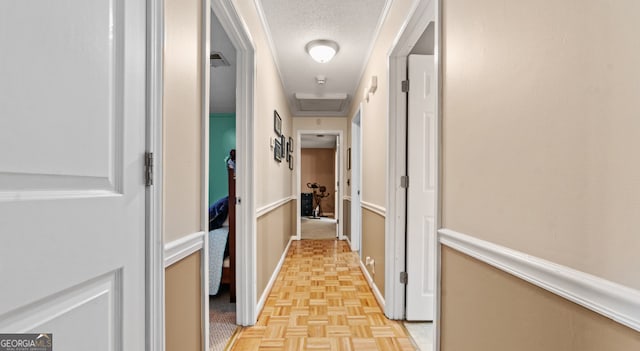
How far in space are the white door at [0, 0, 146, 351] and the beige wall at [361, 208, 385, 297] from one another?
203 centimetres

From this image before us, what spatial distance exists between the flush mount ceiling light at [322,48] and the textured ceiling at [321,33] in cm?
5

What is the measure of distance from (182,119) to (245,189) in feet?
3.56

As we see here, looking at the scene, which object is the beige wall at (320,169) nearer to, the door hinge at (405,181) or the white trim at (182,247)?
the door hinge at (405,181)

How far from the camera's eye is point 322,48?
2879mm

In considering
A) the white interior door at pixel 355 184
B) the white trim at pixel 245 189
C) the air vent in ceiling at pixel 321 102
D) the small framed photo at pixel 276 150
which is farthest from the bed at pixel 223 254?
the white interior door at pixel 355 184

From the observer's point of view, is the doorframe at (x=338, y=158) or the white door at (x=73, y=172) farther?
the doorframe at (x=338, y=158)

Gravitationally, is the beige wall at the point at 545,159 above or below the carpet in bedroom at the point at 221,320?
above

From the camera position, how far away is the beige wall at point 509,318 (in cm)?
62

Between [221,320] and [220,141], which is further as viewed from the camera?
[220,141]

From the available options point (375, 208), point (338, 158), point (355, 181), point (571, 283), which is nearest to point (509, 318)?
point (571, 283)

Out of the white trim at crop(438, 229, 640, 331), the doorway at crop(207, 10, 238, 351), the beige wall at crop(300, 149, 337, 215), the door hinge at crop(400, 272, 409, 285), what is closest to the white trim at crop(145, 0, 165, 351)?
the doorway at crop(207, 10, 238, 351)

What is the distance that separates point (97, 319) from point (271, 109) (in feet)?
8.60

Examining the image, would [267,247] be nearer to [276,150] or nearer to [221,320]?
[221,320]

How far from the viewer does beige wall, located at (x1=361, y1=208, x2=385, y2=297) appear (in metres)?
2.59
